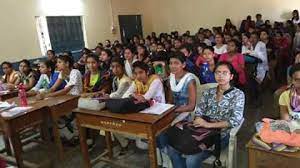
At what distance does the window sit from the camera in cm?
684

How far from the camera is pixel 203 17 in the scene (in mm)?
9750

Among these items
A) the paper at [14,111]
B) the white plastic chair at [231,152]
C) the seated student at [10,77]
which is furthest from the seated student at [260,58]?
the seated student at [10,77]

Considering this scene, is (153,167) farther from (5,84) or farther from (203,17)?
(203,17)

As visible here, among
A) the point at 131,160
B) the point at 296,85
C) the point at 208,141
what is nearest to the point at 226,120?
the point at 208,141

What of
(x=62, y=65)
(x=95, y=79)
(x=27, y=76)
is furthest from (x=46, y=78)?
(x=95, y=79)

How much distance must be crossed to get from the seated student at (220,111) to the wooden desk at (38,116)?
4.40ft

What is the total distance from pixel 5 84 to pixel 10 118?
2089 millimetres

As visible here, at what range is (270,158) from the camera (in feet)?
5.03

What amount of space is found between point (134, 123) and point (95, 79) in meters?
1.46

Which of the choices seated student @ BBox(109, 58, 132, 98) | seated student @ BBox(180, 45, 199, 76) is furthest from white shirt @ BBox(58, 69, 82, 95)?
seated student @ BBox(180, 45, 199, 76)

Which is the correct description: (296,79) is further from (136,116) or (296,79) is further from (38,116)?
(38,116)

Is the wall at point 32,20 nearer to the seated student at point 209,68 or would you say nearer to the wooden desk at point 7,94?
the wooden desk at point 7,94

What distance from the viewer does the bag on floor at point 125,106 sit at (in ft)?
7.06

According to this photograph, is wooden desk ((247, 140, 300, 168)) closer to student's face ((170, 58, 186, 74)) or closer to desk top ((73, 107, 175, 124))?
Answer: desk top ((73, 107, 175, 124))
